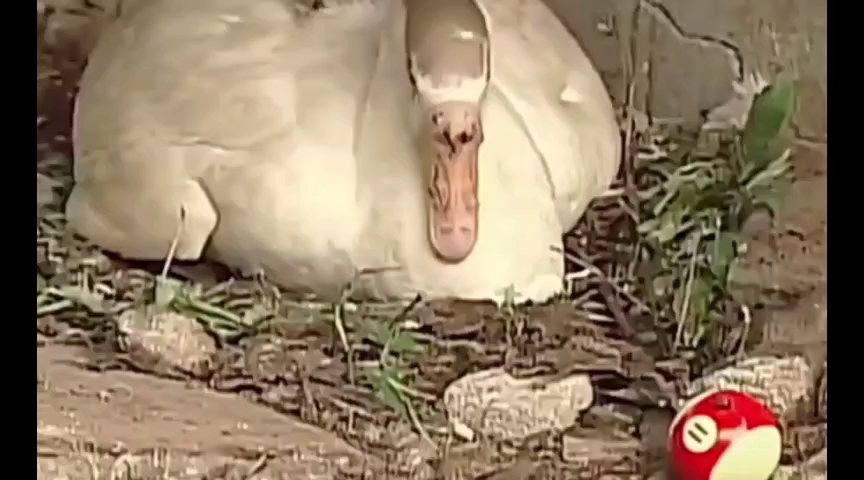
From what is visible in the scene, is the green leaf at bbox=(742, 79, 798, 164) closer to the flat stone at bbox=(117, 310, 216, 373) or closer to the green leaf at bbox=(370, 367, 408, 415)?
the green leaf at bbox=(370, 367, 408, 415)

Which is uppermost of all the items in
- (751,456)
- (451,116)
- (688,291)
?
(451,116)

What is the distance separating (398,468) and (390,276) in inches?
5.0

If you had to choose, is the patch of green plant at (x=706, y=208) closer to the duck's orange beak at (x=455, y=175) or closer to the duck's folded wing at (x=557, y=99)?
the duck's folded wing at (x=557, y=99)

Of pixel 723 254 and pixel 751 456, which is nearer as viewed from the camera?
pixel 751 456

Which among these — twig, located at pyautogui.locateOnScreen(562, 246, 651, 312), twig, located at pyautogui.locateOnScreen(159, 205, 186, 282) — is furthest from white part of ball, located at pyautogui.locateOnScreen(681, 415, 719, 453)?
twig, located at pyautogui.locateOnScreen(159, 205, 186, 282)

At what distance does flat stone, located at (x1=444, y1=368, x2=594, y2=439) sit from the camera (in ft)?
3.54

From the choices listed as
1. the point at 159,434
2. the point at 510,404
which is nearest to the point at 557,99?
the point at 510,404

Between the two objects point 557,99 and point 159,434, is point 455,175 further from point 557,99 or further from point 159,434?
point 159,434

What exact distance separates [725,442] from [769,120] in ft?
0.85

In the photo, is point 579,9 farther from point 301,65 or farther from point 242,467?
point 242,467

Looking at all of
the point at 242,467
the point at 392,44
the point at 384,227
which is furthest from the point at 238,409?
the point at 392,44

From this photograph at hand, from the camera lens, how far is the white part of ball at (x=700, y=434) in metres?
1.03

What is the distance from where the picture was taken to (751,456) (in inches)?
40.8

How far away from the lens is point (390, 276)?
110cm
